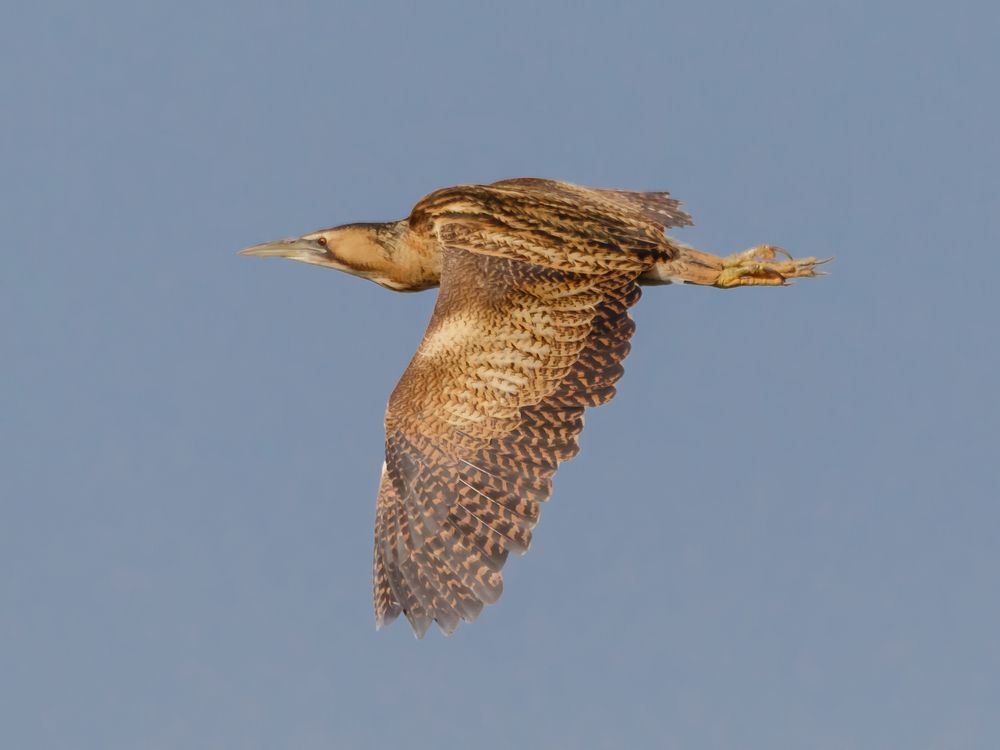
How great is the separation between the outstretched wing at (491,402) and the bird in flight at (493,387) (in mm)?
11

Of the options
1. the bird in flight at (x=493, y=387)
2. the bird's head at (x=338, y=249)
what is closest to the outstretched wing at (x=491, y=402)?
the bird in flight at (x=493, y=387)

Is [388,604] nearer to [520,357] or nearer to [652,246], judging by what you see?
[520,357]

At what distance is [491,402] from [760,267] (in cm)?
296

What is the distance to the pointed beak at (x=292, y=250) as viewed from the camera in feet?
61.2

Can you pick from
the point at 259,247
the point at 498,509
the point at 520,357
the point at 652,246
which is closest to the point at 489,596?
the point at 498,509

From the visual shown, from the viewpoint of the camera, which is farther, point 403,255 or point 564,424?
point 403,255

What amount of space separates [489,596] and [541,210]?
10.9ft

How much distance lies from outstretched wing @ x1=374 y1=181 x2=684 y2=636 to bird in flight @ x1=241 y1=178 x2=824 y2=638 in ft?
0.04

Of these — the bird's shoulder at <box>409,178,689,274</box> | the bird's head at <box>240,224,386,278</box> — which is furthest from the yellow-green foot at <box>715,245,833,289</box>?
the bird's head at <box>240,224,386,278</box>

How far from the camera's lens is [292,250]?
18734 mm

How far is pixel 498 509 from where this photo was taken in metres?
15.5

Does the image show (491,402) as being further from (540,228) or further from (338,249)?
(338,249)

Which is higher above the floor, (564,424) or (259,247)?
(259,247)

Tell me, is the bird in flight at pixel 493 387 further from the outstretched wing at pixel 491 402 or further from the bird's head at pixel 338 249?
the bird's head at pixel 338 249
